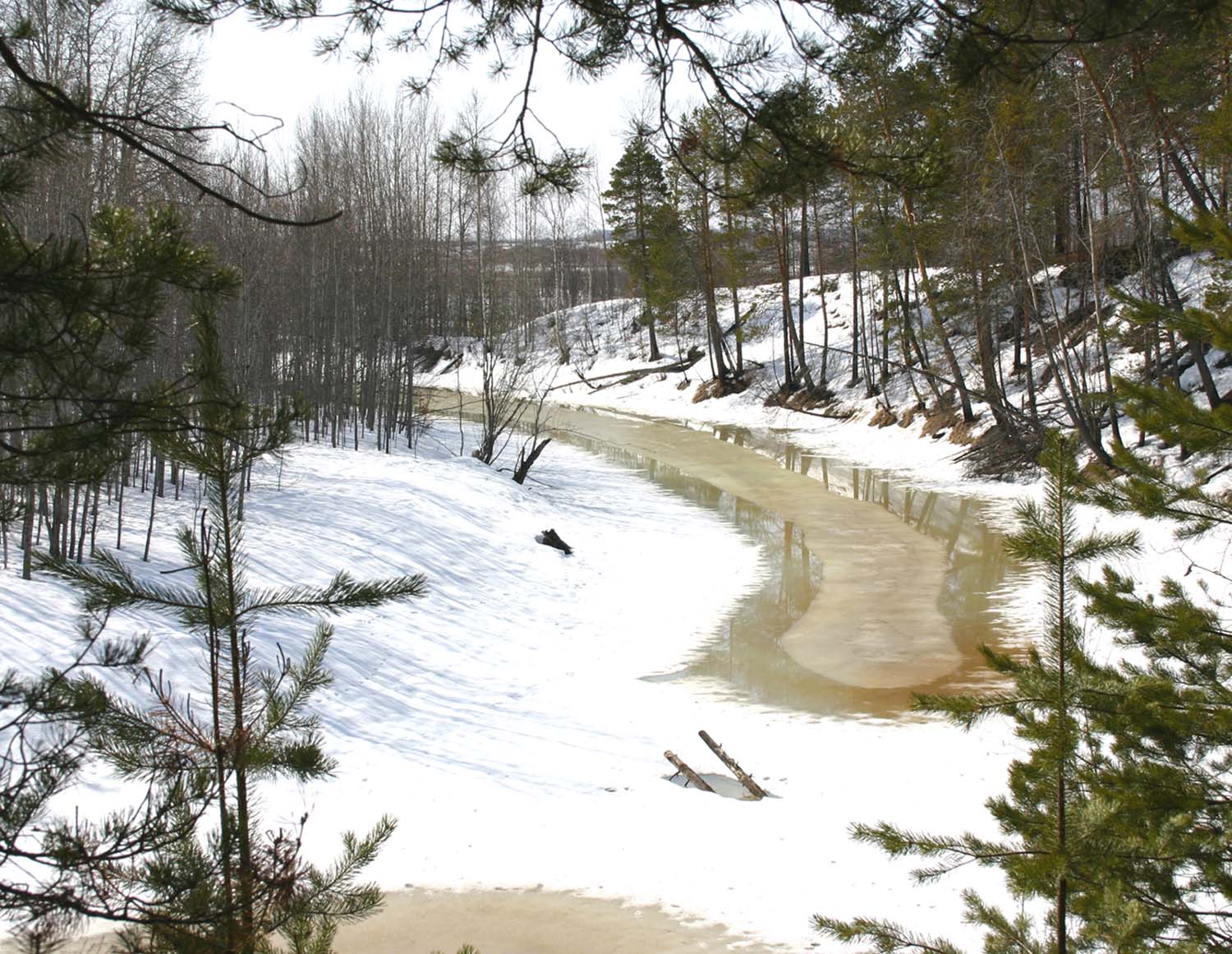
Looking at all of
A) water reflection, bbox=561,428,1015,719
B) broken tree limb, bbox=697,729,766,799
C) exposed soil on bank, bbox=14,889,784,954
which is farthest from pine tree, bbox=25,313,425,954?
broken tree limb, bbox=697,729,766,799

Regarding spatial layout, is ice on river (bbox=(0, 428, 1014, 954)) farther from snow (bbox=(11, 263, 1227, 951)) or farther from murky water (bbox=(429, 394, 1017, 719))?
murky water (bbox=(429, 394, 1017, 719))

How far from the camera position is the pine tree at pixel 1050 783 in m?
3.04

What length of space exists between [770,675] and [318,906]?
755 cm

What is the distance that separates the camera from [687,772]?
7.32 meters

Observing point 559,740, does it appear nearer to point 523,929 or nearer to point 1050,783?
point 523,929

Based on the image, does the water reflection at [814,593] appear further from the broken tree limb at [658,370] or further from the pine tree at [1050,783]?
the broken tree limb at [658,370]

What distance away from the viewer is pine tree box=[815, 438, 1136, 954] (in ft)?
9.96

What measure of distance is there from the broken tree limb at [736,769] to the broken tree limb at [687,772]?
Answer: 0.78 ft

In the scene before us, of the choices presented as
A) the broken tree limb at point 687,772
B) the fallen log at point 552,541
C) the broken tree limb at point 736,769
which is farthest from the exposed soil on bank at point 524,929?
the fallen log at point 552,541

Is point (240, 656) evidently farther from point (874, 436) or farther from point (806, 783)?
point (874, 436)

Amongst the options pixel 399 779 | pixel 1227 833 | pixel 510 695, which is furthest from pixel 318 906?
pixel 510 695

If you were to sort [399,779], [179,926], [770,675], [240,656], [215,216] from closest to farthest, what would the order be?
[179,926]
[240,656]
[399,779]
[770,675]
[215,216]

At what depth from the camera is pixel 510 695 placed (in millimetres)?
9016

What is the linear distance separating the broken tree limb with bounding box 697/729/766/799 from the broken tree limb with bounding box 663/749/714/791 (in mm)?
238
